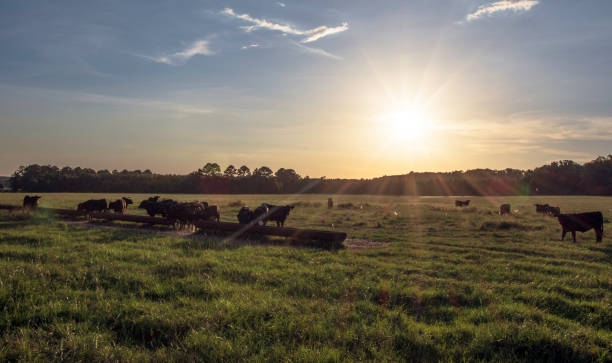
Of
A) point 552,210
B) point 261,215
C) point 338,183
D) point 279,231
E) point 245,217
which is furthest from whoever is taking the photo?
point 338,183

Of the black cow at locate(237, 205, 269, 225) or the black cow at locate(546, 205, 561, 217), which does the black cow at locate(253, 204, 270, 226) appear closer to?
the black cow at locate(237, 205, 269, 225)

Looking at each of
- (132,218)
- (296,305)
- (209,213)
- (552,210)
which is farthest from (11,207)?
(552,210)

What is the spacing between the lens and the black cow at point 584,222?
604 inches

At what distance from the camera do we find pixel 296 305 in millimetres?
6289

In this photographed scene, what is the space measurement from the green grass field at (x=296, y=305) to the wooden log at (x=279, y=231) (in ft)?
5.35

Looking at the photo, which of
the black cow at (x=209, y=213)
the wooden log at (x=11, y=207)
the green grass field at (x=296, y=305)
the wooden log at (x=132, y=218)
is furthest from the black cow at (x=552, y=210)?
the wooden log at (x=11, y=207)

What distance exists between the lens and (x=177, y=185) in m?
94.6

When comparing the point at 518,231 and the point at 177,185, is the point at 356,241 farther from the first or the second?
the point at 177,185

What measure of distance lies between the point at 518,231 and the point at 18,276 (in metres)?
22.4

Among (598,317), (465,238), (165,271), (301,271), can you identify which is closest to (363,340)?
(301,271)

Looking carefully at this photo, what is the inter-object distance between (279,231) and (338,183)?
90.5 metres

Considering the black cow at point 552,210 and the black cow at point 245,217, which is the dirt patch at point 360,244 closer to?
the black cow at point 245,217

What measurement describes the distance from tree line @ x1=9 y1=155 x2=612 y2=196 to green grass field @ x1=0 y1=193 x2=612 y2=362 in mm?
81158

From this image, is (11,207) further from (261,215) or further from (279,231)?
(279,231)
